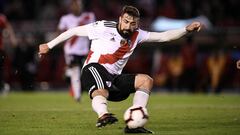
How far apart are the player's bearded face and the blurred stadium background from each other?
14.9 metres

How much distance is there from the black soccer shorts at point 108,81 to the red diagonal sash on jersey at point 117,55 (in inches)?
5.8

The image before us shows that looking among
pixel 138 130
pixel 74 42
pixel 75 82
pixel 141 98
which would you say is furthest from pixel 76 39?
pixel 138 130

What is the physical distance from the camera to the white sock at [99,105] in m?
10.5

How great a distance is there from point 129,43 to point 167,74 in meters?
16.0

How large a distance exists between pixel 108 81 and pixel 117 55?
1.73 ft

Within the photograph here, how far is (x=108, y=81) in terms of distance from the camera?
1122cm

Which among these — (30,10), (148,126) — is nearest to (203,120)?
(148,126)

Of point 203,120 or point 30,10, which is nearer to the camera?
point 203,120

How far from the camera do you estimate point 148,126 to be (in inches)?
459

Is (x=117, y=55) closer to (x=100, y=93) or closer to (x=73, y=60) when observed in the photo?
(x=100, y=93)

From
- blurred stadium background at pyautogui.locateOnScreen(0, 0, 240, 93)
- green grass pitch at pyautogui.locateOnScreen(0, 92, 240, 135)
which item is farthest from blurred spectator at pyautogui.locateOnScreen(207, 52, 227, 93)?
green grass pitch at pyautogui.locateOnScreen(0, 92, 240, 135)

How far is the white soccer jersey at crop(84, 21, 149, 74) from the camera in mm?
11492

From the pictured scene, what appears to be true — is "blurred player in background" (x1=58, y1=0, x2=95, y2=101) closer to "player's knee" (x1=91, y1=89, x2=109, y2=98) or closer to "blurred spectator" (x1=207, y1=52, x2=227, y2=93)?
"blurred spectator" (x1=207, y1=52, x2=227, y2=93)

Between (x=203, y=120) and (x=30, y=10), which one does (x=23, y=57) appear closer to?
(x=30, y=10)
